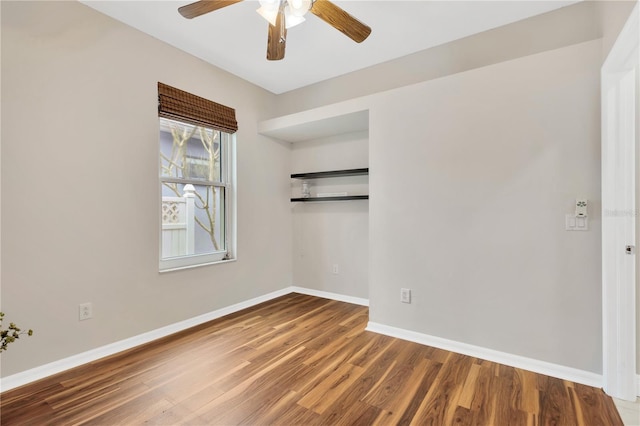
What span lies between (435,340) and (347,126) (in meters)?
2.46

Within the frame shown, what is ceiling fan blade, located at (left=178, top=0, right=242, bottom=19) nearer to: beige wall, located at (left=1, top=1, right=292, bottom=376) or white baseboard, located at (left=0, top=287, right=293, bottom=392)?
beige wall, located at (left=1, top=1, right=292, bottom=376)

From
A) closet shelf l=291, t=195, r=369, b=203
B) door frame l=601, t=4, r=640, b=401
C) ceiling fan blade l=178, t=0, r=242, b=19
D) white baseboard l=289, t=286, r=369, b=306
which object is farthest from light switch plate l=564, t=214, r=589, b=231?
ceiling fan blade l=178, t=0, r=242, b=19

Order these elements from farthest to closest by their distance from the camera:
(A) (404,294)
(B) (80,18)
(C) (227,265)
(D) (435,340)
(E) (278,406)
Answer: (C) (227,265) < (A) (404,294) < (D) (435,340) < (B) (80,18) < (E) (278,406)

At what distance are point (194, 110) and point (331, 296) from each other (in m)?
2.78

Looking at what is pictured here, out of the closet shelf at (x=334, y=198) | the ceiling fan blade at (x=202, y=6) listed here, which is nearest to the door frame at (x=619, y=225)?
the closet shelf at (x=334, y=198)

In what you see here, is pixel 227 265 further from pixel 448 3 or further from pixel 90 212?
pixel 448 3

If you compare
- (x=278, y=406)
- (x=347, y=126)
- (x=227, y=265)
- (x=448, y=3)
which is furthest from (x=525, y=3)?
(x=227, y=265)

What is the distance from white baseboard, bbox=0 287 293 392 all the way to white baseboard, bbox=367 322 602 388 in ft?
5.62

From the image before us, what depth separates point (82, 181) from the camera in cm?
230

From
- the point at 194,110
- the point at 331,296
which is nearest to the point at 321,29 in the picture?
the point at 194,110

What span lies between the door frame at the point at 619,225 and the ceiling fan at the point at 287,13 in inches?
62.3

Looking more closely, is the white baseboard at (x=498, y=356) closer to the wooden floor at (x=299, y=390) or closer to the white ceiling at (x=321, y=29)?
the wooden floor at (x=299, y=390)

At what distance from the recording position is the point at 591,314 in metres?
2.01

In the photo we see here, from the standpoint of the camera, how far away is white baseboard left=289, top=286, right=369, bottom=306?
3697mm
